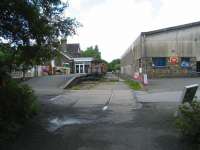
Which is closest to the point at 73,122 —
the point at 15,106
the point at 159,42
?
the point at 15,106

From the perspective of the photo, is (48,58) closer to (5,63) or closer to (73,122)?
(5,63)

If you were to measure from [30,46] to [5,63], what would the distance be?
1.04 metres

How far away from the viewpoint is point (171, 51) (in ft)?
157

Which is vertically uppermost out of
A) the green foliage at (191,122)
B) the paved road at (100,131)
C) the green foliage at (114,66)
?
the green foliage at (114,66)

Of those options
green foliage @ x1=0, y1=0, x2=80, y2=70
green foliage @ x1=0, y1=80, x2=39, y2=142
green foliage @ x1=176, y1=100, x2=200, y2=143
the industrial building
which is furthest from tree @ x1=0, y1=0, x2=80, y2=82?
the industrial building

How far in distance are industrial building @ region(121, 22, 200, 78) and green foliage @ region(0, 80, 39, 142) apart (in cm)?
3521

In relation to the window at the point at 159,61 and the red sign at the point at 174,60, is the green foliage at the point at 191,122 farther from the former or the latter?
the red sign at the point at 174,60

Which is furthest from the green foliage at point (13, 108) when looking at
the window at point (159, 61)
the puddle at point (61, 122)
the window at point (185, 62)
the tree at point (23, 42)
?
the window at point (185, 62)

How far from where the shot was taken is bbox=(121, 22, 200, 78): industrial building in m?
47.4

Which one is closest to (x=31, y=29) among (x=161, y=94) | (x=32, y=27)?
(x=32, y=27)

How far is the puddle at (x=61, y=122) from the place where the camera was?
35.7ft

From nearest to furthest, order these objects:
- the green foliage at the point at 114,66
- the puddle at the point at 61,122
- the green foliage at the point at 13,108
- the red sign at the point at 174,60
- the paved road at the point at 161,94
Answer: the green foliage at the point at 13,108 → the puddle at the point at 61,122 → the paved road at the point at 161,94 → the red sign at the point at 174,60 → the green foliage at the point at 114,66

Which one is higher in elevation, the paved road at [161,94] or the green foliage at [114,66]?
the green foliage at [114,66]

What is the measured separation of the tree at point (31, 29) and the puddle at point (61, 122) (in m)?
2.70
